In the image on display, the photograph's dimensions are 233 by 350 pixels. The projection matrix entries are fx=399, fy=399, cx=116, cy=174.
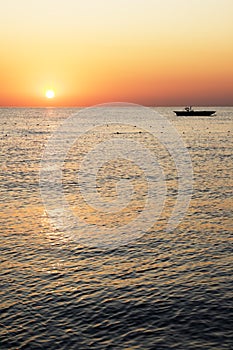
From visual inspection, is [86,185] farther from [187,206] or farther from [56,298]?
[56,298]

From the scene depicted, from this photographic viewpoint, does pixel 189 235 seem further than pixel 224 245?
Yes

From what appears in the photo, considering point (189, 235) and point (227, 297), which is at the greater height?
point (189, 235)

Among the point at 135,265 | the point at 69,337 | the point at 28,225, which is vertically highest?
the point at 28,225

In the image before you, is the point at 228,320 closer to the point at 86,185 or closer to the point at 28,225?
the point at 28,225

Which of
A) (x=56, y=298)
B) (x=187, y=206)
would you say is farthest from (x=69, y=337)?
(x=187, y=206)

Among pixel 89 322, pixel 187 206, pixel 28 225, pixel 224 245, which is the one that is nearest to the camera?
pixel 89 322

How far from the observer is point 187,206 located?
166 feet

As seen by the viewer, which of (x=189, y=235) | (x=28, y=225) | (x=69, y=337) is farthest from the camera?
(x=28, y=225)

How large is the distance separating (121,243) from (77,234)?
5.14m

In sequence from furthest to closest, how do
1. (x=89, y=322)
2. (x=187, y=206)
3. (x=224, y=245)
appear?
(x=187, y=206) < (x=224, y=245) < (x=89, y=322)

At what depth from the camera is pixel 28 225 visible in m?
43.3

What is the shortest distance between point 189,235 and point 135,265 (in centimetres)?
947

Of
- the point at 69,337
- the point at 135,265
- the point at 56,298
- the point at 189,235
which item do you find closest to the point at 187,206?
the point at 189,235

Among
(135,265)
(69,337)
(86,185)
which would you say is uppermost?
(86,185)
